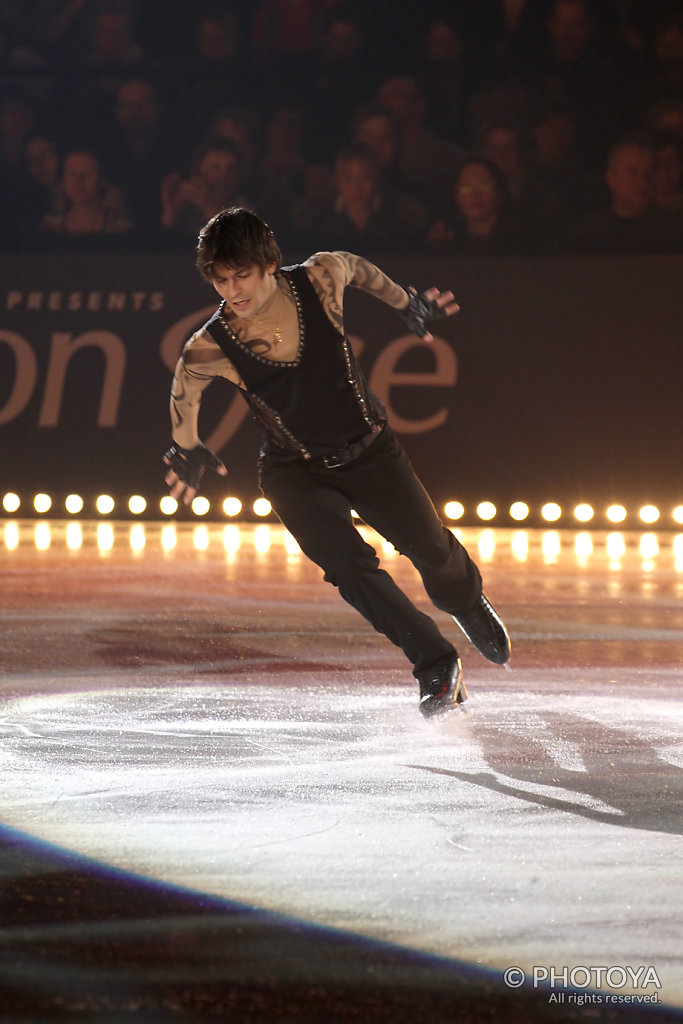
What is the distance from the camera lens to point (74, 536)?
7.41 m

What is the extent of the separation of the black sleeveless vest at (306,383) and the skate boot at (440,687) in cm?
61

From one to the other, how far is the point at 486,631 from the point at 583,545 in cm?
361

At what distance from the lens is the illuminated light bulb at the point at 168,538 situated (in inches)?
273

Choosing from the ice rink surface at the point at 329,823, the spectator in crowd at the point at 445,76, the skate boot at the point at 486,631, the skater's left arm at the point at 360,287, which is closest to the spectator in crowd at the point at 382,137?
the spectator in crowd at the point at 445,76

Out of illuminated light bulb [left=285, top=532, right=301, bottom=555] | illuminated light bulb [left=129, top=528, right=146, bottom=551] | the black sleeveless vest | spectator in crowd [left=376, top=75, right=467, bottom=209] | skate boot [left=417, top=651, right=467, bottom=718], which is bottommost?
skate boot [left=417, top=651, right=467, bottom=718]

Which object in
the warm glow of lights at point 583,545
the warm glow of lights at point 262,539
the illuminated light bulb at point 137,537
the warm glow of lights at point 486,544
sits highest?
the illuminated light bulb at point 137,537

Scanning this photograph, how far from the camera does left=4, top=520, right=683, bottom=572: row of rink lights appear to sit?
22.2 feet

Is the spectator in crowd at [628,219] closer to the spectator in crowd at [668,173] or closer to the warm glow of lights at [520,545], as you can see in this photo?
the spectator in crowd at [668,173]

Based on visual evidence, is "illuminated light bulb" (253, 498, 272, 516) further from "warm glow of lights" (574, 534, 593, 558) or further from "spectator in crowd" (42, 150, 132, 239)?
"spectator in crowd" (42, 150, 132, 239)

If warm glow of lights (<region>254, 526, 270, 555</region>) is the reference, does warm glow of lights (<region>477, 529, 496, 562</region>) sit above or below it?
below

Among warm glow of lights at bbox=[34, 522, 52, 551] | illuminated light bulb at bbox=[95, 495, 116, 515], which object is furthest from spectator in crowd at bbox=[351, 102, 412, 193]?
warm glow of lights at bbox=[34, 522, 52, 551]

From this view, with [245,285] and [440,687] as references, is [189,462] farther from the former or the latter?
[440,687]

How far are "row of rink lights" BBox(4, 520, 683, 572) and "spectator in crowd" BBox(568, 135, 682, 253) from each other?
75.7 inches

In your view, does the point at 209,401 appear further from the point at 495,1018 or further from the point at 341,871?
the point at 495,1018
